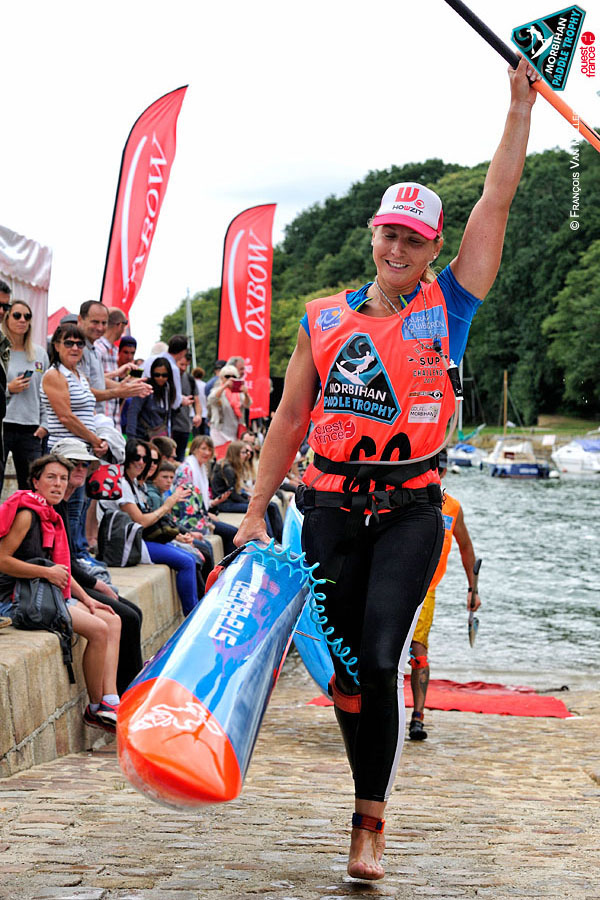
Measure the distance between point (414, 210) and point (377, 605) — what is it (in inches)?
53.9

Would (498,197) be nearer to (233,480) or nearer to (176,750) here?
(176,750)

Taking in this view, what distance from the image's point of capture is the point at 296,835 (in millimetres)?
4383

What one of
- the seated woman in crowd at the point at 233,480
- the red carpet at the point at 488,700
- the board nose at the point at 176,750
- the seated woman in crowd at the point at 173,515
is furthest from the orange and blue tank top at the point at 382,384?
the seated woman in crowd at the point at 233,480

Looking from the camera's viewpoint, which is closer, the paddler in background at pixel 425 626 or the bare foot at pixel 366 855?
the bare foot at pixel 366 855

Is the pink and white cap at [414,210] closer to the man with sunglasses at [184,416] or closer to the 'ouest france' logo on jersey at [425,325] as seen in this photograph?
the 'ouest france' logo on jersey at [425,325]

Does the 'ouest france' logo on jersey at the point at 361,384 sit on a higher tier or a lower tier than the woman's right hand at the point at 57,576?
higher

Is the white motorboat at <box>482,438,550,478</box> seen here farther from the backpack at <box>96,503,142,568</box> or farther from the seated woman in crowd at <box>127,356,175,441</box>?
the backpack at <box>96,503,142,568</box>

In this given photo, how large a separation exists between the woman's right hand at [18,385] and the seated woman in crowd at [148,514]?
1.64 metres

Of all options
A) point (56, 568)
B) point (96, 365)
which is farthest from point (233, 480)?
point (56, 568)

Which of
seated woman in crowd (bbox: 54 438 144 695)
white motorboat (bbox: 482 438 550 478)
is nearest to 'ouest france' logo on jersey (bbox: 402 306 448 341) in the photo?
seated woman in crowd (bbox: 54 438 144 695)

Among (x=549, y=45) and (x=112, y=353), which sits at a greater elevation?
(x=549, y=45)

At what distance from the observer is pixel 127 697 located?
3469 mm

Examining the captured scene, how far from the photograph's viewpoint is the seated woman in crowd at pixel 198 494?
11461mm

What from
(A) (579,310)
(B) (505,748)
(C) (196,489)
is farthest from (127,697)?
(A) (579,310)
